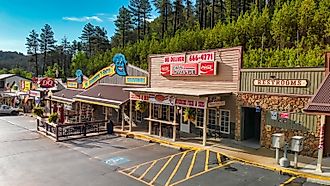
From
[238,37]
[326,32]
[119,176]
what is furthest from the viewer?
[238,37]

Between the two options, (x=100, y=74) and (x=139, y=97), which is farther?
(x=100, y=74)

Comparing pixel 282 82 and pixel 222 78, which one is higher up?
pixel 222 78

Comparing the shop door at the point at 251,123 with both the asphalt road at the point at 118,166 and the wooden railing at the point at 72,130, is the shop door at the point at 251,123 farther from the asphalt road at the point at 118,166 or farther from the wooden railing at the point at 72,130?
the wooden railing at the point at 72,130

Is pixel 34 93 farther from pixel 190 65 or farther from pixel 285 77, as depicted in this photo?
pixel 285 77

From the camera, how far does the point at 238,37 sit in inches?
1335

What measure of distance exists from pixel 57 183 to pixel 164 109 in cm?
1076

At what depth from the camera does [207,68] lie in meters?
17.2

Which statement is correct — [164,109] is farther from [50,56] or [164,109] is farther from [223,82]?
[50,56]

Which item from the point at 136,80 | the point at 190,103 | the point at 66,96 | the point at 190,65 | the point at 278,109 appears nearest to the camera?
the point at 278,109

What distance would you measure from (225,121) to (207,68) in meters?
3.38

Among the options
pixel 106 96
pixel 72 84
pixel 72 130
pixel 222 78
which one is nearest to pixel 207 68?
pixel 222 78

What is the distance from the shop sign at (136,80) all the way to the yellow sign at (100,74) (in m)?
2.21

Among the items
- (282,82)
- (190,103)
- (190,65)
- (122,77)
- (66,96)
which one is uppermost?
(190,65)

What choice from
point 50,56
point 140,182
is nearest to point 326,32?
point 140,182
